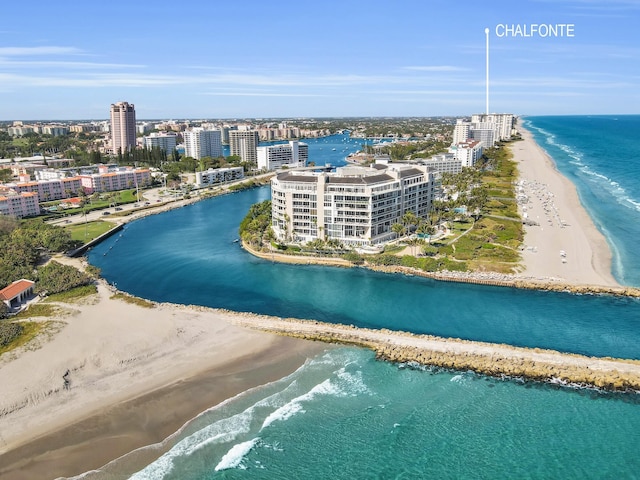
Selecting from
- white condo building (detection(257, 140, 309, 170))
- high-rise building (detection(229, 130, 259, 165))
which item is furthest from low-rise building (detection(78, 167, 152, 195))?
high-rise building (detection(229, 130, 259, 165))

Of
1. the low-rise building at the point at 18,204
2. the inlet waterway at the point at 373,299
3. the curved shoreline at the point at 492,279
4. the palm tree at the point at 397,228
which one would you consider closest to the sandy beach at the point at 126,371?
the curved shoreline at the point at 492,279

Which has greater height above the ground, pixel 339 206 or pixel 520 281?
pixel 339 206

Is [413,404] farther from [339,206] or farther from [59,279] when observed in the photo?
[59,279]

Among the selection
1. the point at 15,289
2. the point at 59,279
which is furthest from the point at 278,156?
the point at 15,289

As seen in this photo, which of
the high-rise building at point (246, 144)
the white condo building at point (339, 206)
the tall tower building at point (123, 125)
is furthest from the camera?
the tall tower building at point (123, 125)

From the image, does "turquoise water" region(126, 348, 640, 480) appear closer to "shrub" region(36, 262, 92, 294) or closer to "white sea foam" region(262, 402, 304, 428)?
"white sea foam" region(262, 402, 304, 428)

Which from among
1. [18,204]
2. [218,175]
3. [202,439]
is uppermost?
[218,175]

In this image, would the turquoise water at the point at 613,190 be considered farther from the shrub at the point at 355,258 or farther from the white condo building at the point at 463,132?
the white condo building at the point at 463,132
